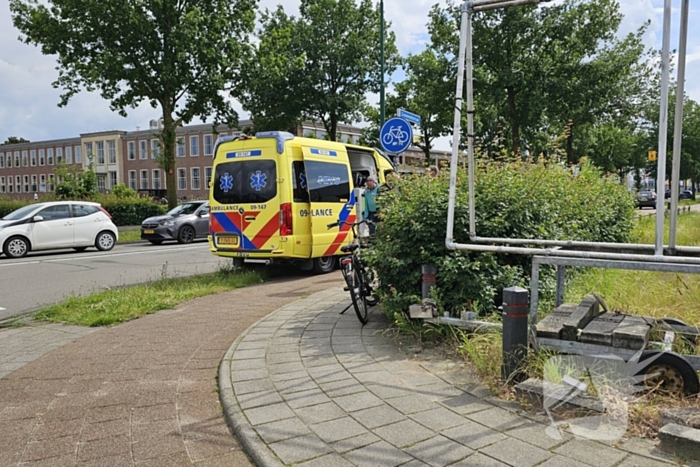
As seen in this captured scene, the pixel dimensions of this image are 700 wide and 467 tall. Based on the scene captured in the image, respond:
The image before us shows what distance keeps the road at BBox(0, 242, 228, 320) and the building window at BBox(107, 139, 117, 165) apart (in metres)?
67.7

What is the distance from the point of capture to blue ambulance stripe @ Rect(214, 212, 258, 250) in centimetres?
966

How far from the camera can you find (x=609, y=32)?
2462 centimetres

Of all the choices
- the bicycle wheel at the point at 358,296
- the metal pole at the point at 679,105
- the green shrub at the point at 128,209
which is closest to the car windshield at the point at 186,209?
the green shrub at the point at 128,209

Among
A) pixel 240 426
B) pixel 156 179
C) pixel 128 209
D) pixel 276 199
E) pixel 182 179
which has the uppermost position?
pixel 156 179

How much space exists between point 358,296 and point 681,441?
11.6 ft

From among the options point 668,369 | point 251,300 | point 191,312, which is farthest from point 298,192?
point 668,369

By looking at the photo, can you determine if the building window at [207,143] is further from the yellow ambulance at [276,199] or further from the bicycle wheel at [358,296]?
the bicycle wheel at [358,296]

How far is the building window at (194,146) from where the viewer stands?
69.3 meters

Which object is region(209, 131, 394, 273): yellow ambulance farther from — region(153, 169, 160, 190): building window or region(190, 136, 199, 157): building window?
region(153, 169, 160, 190): building window

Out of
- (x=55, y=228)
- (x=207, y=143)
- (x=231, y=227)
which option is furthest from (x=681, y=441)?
(x=207, y=143)

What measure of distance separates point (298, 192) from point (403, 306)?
4854mm

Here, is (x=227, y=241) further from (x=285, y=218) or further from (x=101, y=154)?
(x=101, y=154)

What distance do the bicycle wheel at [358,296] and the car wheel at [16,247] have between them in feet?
43.5

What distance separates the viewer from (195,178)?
230 ft
